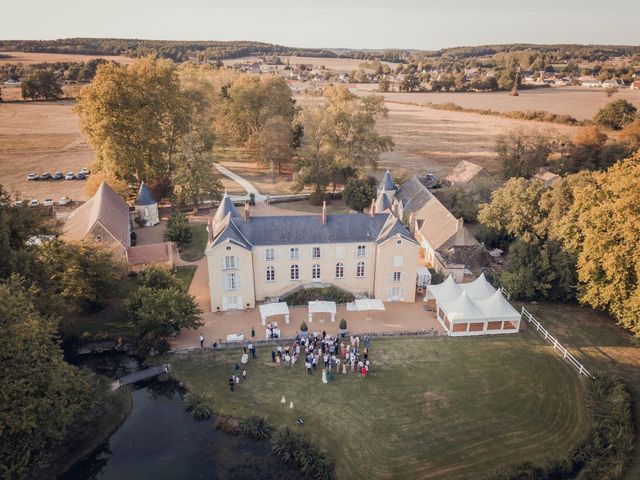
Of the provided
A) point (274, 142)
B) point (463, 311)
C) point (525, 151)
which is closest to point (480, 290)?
point (463, 311)

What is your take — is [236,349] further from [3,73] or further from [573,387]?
[3,73]

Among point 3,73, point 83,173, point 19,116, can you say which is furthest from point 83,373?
point 3,73

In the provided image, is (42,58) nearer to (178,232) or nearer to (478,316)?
(178,232)

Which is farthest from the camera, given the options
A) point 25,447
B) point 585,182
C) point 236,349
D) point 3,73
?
point 3,73

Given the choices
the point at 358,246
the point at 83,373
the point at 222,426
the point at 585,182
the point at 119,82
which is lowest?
the point at 222,426

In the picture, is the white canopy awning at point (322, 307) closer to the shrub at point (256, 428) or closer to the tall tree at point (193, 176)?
the shrub at point (256, 428)

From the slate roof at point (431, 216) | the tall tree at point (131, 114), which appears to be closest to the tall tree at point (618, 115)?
the slate roof at point (431, 216)
